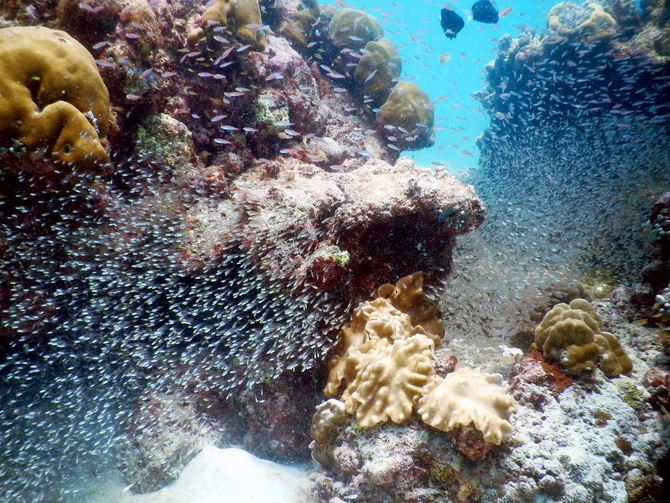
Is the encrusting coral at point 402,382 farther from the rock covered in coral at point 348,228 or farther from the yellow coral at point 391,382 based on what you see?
the rock covered in coral at point 348,228

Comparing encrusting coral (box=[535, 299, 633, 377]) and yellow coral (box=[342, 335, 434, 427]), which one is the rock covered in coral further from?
encrusting coral (box=[535, 299, 633, 377])

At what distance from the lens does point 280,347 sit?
461 cm

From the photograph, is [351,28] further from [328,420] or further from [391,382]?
[328,420]

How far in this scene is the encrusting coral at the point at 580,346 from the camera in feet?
12.6

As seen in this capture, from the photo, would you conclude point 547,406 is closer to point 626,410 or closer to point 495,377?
point 495,377

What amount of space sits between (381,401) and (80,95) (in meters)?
5.46

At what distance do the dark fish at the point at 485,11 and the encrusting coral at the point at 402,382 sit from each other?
49.1 feet

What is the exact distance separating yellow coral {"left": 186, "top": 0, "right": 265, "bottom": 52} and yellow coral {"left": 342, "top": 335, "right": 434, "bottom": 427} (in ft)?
22.4

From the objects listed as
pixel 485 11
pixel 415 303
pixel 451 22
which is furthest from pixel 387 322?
pixel 485 11

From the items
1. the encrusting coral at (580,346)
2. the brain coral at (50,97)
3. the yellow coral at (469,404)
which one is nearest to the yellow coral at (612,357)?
the encrusting coral at (580,346)

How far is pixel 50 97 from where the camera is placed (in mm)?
4055

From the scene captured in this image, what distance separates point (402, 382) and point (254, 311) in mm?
2112

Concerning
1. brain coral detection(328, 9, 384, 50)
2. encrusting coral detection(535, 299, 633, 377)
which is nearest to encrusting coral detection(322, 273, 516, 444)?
encrusting coral detection(535, 299, 633, 377)

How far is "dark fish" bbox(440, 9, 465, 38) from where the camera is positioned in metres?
12.6
